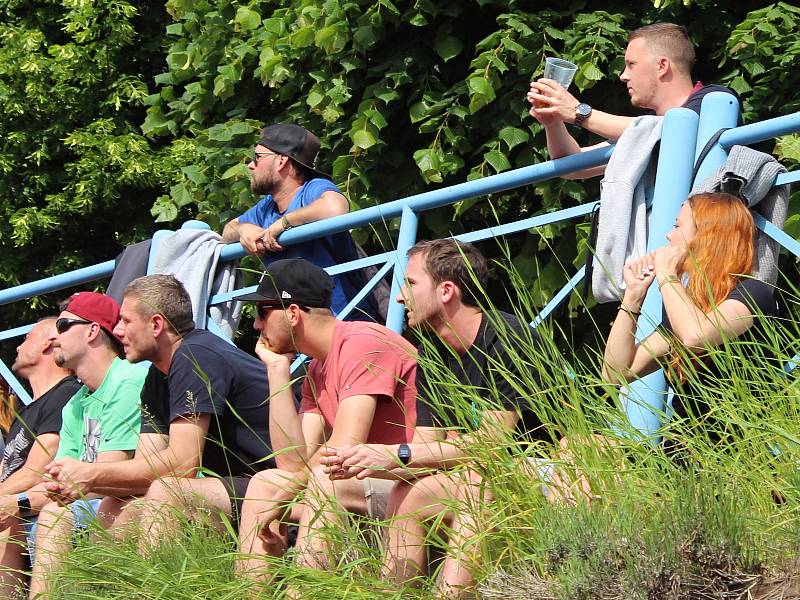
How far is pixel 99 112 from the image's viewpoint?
11008 mm

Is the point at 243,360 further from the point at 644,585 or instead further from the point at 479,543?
the point at 644,585

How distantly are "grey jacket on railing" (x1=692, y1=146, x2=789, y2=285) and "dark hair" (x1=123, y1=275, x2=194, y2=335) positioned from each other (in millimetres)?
2067

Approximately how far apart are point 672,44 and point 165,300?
79.5 inches

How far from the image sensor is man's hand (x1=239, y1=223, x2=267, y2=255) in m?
5.11

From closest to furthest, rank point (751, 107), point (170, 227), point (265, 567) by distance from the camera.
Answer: point (265, 567) → point (751, 107) → point (170, 227)

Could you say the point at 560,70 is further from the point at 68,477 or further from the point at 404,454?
the point at 68,477

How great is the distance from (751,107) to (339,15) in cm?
222

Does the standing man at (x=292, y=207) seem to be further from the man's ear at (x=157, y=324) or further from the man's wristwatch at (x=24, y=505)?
the man's wristwatch at (x=24, y=505)

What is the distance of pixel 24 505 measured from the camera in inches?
188

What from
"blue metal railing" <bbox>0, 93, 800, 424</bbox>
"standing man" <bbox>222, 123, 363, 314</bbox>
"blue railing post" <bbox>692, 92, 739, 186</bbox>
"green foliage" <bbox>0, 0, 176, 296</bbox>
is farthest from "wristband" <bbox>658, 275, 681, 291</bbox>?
"green foliage" <bbox>0, 0, 176, 296</bbox>

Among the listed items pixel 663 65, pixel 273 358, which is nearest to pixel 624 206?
pixel 663 65

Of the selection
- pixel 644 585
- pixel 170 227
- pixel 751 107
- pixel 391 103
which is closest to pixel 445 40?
pixel 391 103

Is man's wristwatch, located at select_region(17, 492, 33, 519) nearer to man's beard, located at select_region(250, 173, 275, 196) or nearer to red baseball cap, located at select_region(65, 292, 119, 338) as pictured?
red baseball cap, located at select_region(65, 292, 119, 338)

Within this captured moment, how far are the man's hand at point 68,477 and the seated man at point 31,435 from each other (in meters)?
0.44
